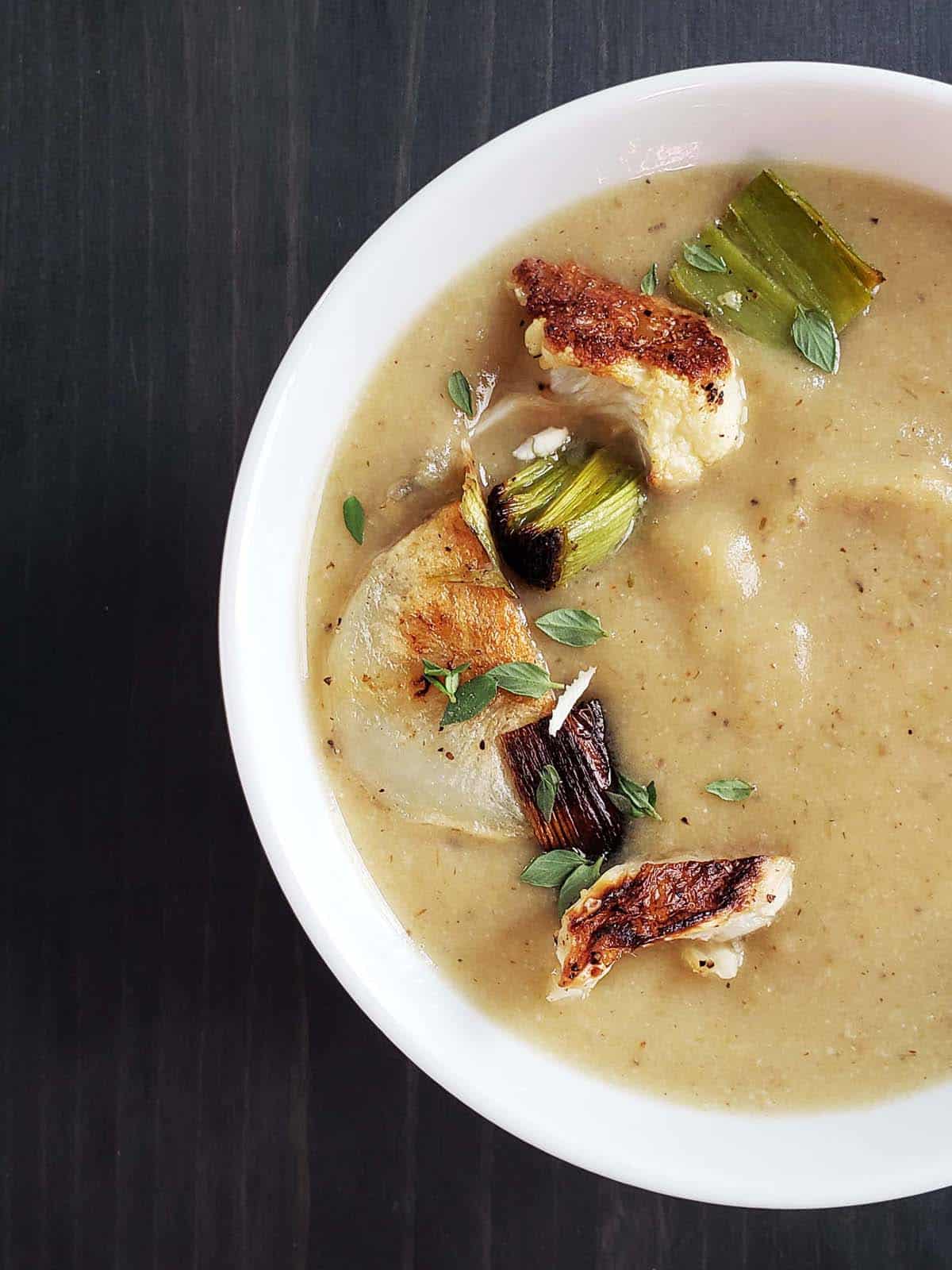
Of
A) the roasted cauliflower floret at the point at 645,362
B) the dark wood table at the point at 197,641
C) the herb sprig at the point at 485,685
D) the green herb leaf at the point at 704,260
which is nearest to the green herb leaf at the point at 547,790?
the herb sprig at the point at 485,685

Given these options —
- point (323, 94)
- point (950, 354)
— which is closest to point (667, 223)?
point (950, 354)

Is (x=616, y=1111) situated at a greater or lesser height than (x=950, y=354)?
lesser

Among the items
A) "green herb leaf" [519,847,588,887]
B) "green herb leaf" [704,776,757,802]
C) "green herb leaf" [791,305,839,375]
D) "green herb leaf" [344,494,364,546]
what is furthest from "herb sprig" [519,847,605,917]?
"green herb leaf" [791,305,839,375]

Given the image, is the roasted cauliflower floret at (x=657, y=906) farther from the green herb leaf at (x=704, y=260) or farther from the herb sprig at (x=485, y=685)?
the green herb leaf at (x=704, y=260)

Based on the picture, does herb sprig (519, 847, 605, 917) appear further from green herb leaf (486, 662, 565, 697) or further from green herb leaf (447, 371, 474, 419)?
green herb leaf (447, 371, 474, 419)

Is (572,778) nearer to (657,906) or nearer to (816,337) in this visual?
(657,906)

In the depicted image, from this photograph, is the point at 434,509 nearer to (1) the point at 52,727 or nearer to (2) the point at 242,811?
(2) the point at 242,811
